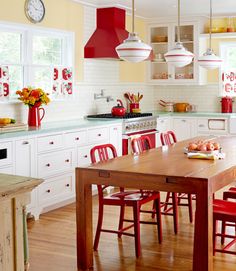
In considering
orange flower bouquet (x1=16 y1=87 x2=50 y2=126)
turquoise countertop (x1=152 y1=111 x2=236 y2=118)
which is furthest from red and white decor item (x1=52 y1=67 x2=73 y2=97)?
turquoise countertop (x1=152 y1=111 x2=236 y2=118)

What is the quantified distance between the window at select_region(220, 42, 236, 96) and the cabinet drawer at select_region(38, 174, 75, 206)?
391 centimetres

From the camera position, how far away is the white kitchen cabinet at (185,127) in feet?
29.2

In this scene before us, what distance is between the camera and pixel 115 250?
15.7 ft

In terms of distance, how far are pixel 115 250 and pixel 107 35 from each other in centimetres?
383

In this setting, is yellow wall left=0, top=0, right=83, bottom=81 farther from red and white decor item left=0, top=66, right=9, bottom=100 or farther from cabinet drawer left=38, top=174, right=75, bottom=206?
cabinet drawer left=38, top=174, right=75, bottom=206

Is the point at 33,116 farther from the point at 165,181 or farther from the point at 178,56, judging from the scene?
the point at 165,181

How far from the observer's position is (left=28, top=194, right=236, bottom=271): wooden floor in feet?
14.4

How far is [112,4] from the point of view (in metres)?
7.66

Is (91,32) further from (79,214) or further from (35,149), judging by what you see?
(79,214)

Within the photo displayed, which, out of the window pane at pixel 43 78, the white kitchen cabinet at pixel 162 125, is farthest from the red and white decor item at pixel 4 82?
the white kitchen cabinet at pixel 162 125

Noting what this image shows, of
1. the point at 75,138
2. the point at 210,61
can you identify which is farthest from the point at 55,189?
the point at 210,61

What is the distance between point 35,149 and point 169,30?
4.33 meters

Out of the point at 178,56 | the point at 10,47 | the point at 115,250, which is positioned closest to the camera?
the point at 115,250

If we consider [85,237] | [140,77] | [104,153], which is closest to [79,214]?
[85,237]
